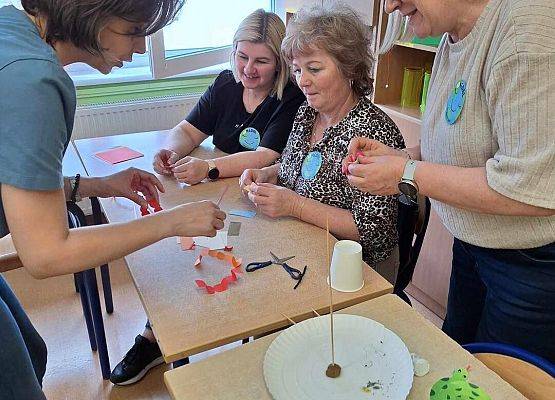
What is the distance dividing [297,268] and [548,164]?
0.65 m

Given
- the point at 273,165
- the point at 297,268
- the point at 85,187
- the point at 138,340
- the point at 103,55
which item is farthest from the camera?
the point at 138,340

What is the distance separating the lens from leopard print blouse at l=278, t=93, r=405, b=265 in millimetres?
1454

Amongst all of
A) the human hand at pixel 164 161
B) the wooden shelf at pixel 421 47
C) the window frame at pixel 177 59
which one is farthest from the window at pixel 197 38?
the wooden shelf at pixel 421 47

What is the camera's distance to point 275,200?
1535mm

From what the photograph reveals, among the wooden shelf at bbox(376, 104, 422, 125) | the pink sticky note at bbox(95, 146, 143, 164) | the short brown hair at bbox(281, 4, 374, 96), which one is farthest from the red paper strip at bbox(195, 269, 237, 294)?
the wooden shelf at bbox(376, 104, 422, 125)

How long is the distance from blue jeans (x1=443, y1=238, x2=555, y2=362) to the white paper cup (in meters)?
0.33

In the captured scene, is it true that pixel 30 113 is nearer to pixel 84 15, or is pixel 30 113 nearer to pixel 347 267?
pixel 84 15

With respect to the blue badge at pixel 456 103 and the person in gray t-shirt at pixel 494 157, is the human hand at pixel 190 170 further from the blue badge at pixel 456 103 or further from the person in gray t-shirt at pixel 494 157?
the blue badge at pixel 456 103

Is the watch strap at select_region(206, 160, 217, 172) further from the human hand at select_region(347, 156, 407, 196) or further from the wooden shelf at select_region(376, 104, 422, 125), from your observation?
the wooden shelf at select_region(376, 104, 422, 125)

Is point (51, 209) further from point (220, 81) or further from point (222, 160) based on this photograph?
point (220, 81)

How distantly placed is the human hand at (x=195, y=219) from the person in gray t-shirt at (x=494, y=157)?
36 centimetres

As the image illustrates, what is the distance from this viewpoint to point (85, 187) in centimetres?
152

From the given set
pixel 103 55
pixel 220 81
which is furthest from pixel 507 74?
pixel 220 81

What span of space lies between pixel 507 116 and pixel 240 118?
1321 millimetres
